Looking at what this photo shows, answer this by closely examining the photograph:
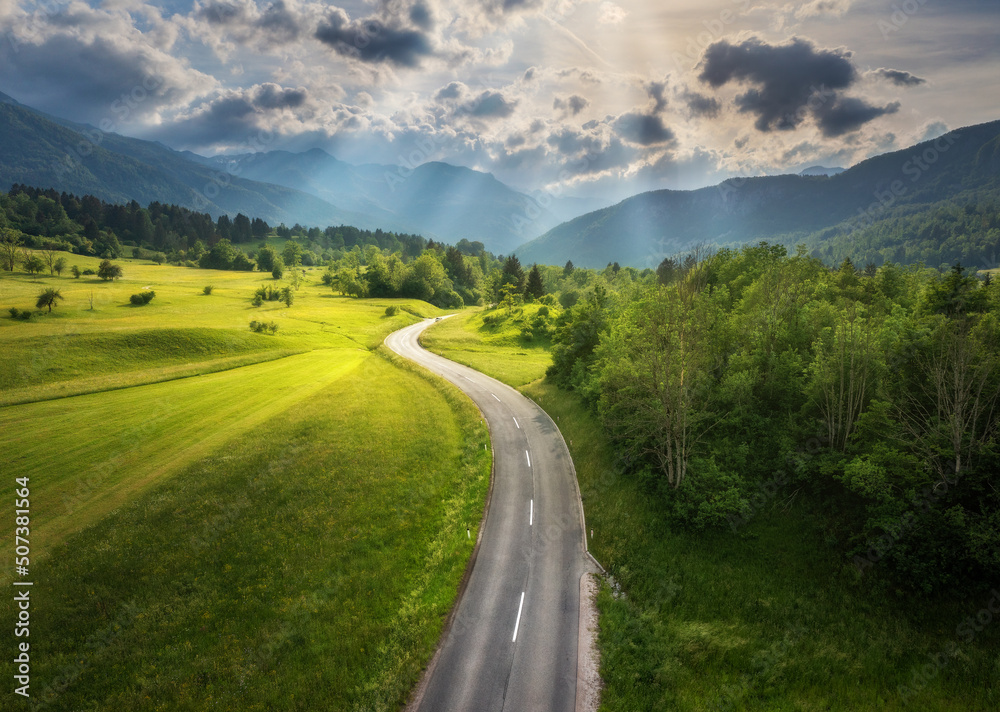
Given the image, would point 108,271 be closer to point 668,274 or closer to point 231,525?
point 231,525

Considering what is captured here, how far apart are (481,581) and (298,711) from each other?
8779 mm

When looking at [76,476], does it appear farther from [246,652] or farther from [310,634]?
[310,634]

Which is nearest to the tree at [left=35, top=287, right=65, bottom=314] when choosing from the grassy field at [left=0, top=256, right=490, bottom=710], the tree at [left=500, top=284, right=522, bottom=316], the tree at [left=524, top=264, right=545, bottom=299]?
the grassy field at [left=0, top=256, right=490, bottom=710]

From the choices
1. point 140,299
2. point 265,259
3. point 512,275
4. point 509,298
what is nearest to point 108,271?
point 140,299

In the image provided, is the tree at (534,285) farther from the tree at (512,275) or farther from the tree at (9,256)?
the tree at (9,256)

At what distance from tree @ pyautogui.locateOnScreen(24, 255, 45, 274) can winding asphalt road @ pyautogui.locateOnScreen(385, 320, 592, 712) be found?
131 meters

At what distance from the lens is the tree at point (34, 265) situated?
94938 mm

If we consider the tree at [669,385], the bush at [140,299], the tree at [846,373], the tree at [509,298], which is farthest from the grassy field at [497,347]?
the bush at [140,299]

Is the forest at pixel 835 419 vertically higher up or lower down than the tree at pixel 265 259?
lower down

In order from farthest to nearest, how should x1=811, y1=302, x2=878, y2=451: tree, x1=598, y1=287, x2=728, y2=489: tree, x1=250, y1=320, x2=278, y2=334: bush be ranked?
1. x1=250, y1=320, x2=278, y2=334: bush
2. x1=598, y1=287, x2=728, y2=489: tree
3. x1=811, y1=302, x2=878, y2=451: tree

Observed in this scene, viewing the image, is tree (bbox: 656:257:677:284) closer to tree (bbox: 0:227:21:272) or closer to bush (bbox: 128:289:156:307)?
bush (bbox: 128:289:156:307)

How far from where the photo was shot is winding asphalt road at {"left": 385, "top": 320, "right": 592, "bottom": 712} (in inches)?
572

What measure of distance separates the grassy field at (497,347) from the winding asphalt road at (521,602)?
2224cm

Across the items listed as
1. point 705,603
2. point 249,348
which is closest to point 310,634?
point 705,603
